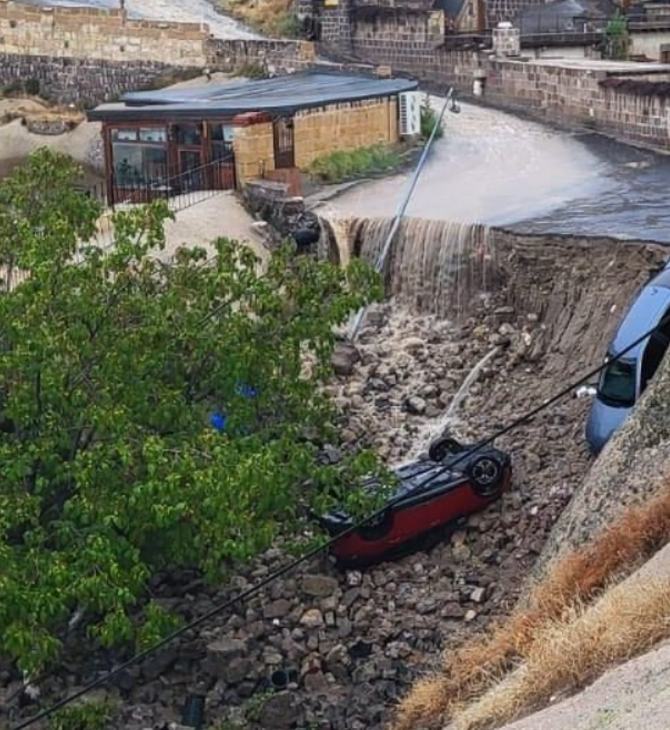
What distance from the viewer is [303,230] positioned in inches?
1071

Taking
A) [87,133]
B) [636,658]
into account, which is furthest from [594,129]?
[636,658]

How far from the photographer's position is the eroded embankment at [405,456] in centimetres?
1678

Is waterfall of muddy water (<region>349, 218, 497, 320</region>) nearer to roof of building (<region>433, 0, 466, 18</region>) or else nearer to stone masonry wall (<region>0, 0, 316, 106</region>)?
stone masonry wall (<region>0, 0, 316, 106</region>)

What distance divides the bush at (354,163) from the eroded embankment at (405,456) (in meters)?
3.74

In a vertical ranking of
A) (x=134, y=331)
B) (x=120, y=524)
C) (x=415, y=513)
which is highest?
(x=134, y=331)

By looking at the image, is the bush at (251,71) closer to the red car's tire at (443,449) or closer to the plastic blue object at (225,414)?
the red car's tire at (443,449)

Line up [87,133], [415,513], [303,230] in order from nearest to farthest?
[415,513] → [303,230] → [87,133]

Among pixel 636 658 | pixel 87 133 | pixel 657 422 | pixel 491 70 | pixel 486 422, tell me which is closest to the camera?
pixel 636 658

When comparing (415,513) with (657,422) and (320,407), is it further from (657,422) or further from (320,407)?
(657,422)

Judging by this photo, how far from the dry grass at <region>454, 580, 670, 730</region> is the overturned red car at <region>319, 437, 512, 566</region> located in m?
6.88

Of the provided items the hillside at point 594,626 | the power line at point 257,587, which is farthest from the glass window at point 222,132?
the hillside at point 594,626

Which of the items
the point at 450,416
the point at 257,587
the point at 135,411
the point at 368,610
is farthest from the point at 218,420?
the point at 450,416

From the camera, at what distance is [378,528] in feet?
61.4

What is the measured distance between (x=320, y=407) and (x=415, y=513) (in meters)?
1.98
